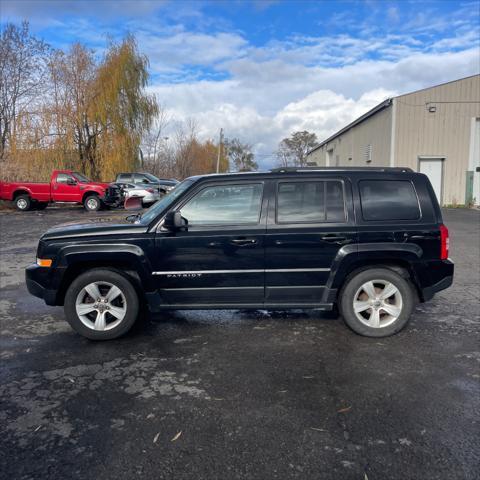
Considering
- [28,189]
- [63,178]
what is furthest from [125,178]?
[28,189]

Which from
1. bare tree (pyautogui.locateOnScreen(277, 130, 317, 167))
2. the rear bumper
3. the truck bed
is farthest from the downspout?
bare tree (pyautogui.locateOnScreen(277, 130, 317, 167))

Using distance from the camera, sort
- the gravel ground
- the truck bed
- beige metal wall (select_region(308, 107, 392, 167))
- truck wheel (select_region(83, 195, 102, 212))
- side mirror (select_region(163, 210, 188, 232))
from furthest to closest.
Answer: beige metal wall (select_region(308, 107, 392, 167)) → truck wheel (select_region(83, 195, 102, 212)) → the truck bed → side mirror (select_region(163, 210, 188, 232)) → the gravel ground

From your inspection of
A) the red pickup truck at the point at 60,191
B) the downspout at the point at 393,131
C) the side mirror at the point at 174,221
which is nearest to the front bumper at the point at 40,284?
the side mirror at the point at 174,221

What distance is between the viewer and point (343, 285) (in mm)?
4660

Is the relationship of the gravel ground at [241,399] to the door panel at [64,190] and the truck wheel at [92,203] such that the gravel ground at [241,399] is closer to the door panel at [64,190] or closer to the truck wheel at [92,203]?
the truck wheel at [92,203]

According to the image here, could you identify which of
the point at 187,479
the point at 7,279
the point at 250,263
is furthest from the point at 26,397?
the point at 7,279

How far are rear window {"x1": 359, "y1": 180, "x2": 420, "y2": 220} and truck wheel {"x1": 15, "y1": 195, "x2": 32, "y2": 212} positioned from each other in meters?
19.1

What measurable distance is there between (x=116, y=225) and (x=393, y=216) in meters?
3.02

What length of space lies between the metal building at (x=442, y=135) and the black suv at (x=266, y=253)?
17590 mm

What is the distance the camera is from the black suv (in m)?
4.50

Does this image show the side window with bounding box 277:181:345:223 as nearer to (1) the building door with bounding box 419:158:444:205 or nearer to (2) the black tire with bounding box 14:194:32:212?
(1) the building door with bounding box 419:158:444:205

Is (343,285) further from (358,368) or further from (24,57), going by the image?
(24,57)

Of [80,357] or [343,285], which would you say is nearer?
[80,357]

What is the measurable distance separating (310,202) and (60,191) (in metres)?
17.9
